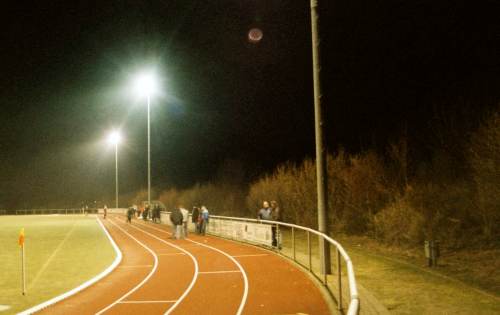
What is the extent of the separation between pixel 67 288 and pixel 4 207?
120716mm

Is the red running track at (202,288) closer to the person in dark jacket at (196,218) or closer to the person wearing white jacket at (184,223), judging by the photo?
the person wearing white jacket at (184,223)

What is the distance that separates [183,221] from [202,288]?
14265 mm

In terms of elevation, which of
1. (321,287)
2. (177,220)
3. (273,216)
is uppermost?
(273,216)

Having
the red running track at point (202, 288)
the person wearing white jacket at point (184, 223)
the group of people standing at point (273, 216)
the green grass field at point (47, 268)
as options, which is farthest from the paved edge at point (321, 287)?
the person wearing white jacket at point (184, 223)

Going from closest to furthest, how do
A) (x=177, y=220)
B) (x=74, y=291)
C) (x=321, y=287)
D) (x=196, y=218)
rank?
(x=321, y=287) → (x=74, y=291) → (x=177, y=220) → (x=196, y=218)

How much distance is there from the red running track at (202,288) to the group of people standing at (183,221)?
6329 millimetres

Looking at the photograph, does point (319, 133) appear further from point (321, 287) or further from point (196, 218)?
point (196, 218)

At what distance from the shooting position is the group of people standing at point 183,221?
2452cm

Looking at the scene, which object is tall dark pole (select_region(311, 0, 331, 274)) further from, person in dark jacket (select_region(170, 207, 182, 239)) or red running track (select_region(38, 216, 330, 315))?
person in dark jacket (select_region(170, 207, 182, 239))

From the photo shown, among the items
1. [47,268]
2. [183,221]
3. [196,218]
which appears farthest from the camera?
[196,218]

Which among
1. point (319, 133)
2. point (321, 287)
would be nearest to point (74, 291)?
point (321, 287)

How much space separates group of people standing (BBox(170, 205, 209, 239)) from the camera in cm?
2452

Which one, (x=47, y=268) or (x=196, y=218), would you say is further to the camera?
(x=196, y=218)

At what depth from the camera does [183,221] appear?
25484 mm
